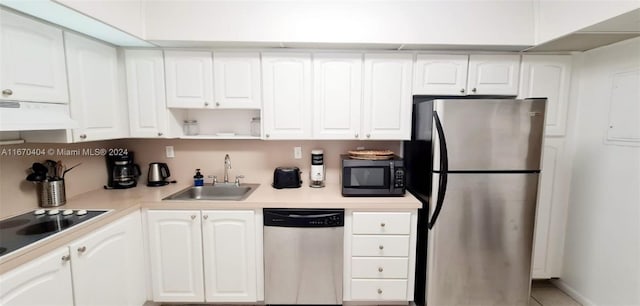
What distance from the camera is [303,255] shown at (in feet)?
6.17

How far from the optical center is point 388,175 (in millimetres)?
1955

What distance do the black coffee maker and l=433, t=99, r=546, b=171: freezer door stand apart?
2475mm

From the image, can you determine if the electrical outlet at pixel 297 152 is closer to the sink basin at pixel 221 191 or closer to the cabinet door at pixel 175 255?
the sink basin at pixel 221 191

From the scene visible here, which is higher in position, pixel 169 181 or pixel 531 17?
pixel 531 17

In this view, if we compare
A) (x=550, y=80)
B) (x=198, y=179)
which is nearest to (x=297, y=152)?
(x=198, y=179)

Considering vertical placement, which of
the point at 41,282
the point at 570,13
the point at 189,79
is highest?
the point at 570,13

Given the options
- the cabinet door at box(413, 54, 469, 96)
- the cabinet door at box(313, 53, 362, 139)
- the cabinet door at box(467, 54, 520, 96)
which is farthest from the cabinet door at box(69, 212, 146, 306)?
the cabinet door at box(467, 54, 520, 96)

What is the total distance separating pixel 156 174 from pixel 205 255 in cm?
93

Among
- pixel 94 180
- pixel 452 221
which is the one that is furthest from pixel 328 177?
pixel 94 180

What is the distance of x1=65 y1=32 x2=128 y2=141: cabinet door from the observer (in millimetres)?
1664

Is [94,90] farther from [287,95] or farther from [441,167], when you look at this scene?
[441,167]

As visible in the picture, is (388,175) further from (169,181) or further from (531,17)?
(169,181)

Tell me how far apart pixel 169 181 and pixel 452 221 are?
2405mm

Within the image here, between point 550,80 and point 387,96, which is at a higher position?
point 550,80
